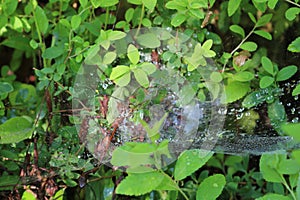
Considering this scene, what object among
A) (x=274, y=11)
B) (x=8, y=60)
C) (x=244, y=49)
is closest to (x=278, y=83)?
(x=244, y=49)

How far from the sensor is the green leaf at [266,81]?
1413 millimetres

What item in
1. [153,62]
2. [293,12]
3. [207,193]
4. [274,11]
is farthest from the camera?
[274,11]

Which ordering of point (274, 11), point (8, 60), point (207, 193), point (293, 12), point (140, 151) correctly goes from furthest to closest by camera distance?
point (8, 60)
point (274, 11)
point (293, 12)
point (207, 193)
point (140, 151)

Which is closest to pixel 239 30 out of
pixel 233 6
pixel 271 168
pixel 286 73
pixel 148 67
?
pixel 233 6

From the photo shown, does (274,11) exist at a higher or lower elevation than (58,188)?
higher

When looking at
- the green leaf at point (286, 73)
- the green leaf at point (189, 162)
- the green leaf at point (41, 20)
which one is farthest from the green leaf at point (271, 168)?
the green leaf at point (41, 20)

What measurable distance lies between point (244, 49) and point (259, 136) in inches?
9.8

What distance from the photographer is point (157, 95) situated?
1.43 meters

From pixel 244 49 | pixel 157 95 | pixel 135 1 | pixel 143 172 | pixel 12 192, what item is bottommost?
pixel 12 192

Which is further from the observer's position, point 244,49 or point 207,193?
point 244,49

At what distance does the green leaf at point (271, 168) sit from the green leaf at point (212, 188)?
3.5 inches

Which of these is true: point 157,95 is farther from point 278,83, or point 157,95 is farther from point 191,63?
point 278,83

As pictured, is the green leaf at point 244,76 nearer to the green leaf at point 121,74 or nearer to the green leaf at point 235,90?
the green leaf at point 235,90

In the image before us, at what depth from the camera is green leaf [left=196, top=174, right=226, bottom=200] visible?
117 centimetres
